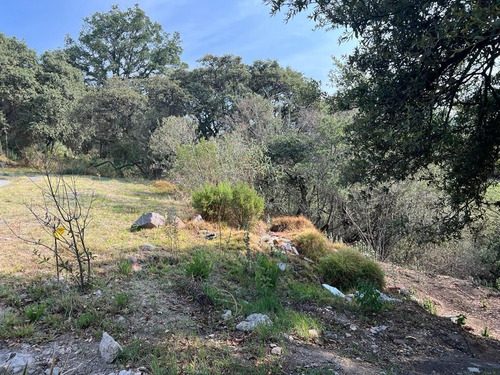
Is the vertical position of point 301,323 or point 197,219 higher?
point 197,219

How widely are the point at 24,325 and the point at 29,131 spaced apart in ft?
63.3

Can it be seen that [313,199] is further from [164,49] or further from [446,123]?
[164,49]

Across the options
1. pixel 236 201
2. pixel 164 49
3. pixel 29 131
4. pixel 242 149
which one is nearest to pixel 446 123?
pixel 236 201

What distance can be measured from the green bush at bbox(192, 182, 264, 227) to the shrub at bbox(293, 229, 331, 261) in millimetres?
1016

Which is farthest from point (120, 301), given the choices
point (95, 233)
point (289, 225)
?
point (289, 225)

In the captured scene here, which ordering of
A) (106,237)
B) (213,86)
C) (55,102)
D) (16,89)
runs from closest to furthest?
1. (106,237)
2. (16,89)
3. (55,102)
4. (213,86)

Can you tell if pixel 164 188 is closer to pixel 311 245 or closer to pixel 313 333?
pixel 311 245

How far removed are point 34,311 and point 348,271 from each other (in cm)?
381

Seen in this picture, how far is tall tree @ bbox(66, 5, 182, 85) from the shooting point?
30344mm

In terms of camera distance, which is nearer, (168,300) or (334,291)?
(168,300)

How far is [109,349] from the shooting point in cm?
213

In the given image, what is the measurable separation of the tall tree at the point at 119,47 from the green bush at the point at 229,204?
2904 cm

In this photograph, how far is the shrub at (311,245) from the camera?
5.54 metres

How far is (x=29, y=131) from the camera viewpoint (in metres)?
17.7
